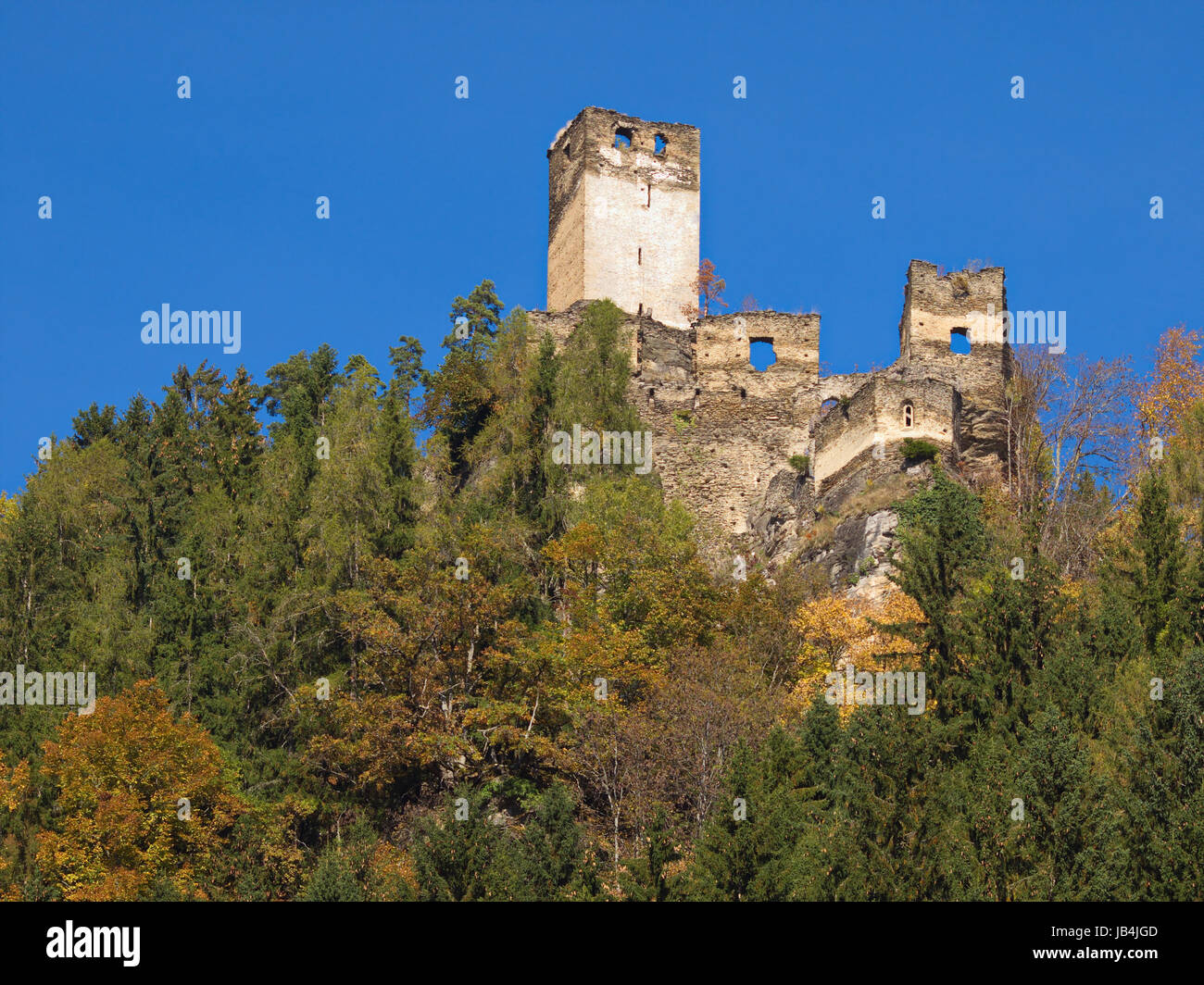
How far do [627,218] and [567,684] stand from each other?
28086mm

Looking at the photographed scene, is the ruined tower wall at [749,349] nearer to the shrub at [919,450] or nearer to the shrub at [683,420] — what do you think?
the shrub at [683,420]

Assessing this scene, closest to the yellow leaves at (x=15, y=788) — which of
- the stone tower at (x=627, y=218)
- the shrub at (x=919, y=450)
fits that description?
the shrub at (x=919, y=450)

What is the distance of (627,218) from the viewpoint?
65750 mm

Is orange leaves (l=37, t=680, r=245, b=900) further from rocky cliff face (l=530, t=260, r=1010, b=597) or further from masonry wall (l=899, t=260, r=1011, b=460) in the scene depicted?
masonry wall (l=899, t=260, r=1011, b=460)

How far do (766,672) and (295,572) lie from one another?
11501mm

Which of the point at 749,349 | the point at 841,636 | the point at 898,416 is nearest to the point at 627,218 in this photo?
the point at 749,349

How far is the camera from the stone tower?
65.1 m

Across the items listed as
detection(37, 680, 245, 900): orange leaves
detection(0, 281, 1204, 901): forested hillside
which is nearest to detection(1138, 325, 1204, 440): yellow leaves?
detection(0, 281, 1204, 901): forested hillside

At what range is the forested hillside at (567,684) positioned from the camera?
1230 inches

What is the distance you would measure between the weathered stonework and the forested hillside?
7.12 ft

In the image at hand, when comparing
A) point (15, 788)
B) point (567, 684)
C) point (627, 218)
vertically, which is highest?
point (627, 218)

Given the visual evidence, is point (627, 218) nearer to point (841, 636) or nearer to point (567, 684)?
point (841, 636)
